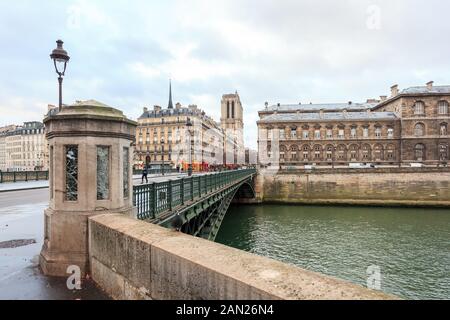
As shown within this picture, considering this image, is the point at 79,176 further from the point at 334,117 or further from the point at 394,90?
the point at 394,90

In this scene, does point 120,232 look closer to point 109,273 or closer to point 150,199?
point 109,273

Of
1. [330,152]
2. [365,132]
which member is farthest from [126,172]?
[365,132]

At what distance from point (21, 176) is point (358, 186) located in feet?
125

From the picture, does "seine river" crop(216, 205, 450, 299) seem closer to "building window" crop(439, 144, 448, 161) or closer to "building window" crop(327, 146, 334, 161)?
"building window" crop(327, 146, 334, 161)

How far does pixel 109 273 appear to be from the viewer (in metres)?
3.54

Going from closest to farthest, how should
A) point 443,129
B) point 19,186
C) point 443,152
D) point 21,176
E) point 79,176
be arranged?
point 79,176 < point 19,186 < point 21,176 < point 443,152 < point 443,129

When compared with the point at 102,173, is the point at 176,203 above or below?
below

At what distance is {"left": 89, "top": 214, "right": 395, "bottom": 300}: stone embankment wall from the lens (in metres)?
1.93

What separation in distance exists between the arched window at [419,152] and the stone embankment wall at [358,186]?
60.6ft

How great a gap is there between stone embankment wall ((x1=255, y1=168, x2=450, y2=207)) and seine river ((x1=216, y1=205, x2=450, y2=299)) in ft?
16.0

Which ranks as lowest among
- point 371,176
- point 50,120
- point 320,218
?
point 320,218

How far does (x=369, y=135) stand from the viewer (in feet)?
186
